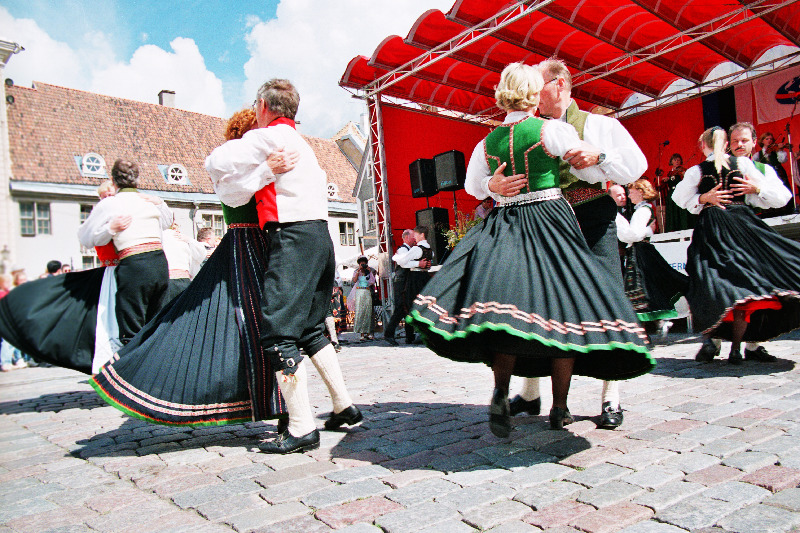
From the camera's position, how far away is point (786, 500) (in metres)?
1.85

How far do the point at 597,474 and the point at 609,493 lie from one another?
201 mm

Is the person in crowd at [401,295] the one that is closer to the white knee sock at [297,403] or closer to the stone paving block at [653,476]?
the white knee sock at [297,403]

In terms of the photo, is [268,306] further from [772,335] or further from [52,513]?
[772,335]

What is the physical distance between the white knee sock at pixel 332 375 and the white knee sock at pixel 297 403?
21 cm

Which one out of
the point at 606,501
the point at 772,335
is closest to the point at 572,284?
the point at 606,501

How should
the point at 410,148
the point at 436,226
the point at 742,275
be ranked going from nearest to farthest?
1. the point at 742,275
2. the point at 436,226
3. the point at 410,148

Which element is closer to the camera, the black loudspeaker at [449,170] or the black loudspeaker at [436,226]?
the black loudspeaker at [436,226]

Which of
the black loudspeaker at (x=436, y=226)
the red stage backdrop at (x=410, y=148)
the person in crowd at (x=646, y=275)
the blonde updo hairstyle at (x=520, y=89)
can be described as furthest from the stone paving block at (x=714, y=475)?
the red stage backdrop at (x=410, y=148)

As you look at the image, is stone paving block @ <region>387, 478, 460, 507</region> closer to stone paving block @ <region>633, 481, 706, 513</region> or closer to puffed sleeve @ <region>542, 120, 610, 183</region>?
stone paving block @ <region>633, 481, 706, 513</region>

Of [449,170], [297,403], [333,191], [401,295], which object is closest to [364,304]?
[401,295]

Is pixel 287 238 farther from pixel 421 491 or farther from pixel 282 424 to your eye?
pixel 421 491

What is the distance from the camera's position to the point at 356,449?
269 cm

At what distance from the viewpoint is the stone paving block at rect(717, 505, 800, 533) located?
5.45ft

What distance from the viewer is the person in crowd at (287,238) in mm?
2670
